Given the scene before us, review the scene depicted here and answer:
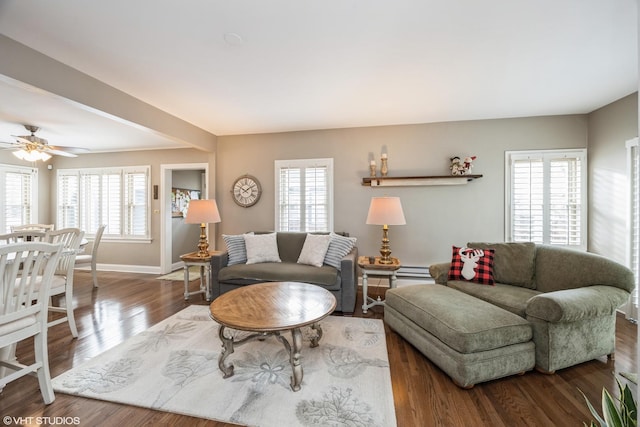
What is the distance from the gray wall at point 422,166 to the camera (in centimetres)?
385

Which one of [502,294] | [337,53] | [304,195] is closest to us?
[337,53]

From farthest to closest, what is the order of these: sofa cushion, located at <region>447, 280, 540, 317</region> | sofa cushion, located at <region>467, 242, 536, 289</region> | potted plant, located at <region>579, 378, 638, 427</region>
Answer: sofa cushion, located at <region>467, 242, 536, 289</region>
sofa cushion, located at <region>447, 280, 540, 317</region>
potted plant, located at <region>579, 378, 638, 427</region>

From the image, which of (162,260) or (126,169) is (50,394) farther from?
(126,169)

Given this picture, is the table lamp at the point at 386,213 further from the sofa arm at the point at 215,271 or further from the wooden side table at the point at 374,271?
the sofa arm at the point at 215,271

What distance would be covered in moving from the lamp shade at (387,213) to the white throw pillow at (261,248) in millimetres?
1402

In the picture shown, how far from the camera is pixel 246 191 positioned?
4605 millimetres

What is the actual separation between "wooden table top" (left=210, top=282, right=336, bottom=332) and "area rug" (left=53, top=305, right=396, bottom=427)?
47cm

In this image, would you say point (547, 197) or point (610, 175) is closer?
point (610, 175)

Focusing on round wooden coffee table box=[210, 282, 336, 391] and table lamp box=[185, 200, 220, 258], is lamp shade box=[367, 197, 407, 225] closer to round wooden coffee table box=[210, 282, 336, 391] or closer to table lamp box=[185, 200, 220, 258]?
round wooden coffee table box=[210, 282, 336, 391]

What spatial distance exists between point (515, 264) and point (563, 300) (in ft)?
3.23

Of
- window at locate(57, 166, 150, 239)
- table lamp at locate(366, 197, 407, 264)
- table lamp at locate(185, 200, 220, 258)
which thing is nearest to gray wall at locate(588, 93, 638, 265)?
table lamp at locate(366, 197, 407, 264)

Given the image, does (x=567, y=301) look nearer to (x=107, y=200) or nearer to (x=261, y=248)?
(x=261, y=248)

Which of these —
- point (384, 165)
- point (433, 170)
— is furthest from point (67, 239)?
Result: point (433, 170)

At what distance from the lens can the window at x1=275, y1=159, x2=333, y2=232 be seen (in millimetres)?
4359
